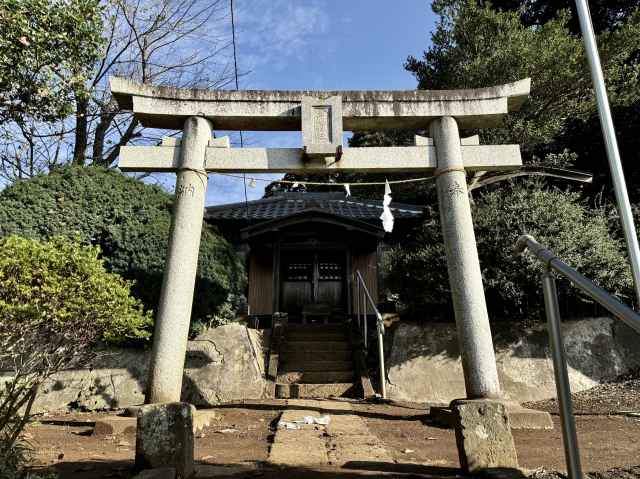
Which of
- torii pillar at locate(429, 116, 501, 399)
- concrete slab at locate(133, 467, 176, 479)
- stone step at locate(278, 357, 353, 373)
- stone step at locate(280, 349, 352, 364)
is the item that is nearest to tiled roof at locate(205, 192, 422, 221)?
stone step at locate(280, 349, 352, 364)

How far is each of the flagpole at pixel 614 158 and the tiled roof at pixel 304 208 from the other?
376 inches

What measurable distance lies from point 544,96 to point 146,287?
34.7 ft

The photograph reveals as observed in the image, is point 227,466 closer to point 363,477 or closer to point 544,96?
point 363,477

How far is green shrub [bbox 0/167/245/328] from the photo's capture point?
28.3 ft

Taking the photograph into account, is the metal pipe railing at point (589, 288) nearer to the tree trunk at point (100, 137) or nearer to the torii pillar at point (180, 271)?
the torii pillar at point (180, 271)

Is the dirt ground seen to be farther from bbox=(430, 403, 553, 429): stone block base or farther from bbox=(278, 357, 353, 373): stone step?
bbox=(278, 357, 353, 373): stone step

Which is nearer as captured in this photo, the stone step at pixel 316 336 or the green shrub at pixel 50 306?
the green shrub at pixel 50 306

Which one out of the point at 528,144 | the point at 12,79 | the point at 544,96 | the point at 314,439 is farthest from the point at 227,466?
the point at 544,96

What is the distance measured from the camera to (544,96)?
11.0 m

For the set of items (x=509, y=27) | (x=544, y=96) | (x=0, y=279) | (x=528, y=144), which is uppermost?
(x=509, y=27)

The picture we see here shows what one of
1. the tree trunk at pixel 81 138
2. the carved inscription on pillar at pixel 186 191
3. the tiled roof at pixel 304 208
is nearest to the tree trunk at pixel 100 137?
the tree trunk at pixel 81 138

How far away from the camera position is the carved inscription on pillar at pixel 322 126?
5719 millimetres

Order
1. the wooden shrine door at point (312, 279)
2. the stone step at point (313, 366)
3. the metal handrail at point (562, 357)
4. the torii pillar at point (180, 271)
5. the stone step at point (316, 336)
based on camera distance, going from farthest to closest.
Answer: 1. the wooden shrine door at point (312, 279)
2. the stone step at point (316, 336)
3. the stone step at point (313, 366)
4. the torii pillar at point (180, 271)
5. the metal handrail at point (562, 357)

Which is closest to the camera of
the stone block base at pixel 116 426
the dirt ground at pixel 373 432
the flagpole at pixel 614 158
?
the flagpole at pixel 614 158
